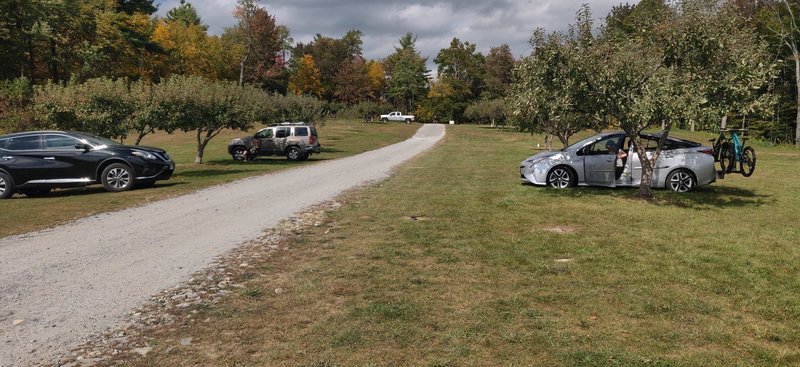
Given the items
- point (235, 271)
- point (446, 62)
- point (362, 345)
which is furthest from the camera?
point (446, 62)

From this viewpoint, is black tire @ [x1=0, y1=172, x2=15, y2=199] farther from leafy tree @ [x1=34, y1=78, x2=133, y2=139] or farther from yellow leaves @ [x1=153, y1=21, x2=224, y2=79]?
yellow leaves @ [x1=153, y1=21, x2=224, y2=79]

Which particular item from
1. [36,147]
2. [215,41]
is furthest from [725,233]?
[215,41]

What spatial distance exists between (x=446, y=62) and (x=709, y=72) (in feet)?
315

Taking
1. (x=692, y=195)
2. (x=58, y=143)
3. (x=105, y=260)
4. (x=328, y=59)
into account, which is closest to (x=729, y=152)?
(x=692, y=195)

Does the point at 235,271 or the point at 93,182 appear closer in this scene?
the point at 235,271

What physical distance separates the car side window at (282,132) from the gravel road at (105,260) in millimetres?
15374

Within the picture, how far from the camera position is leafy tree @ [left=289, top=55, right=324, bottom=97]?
85.8 metres

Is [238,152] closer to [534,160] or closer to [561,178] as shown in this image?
[534,160]

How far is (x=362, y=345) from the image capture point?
388cm

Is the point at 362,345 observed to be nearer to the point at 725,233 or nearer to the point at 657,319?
the point at 657,319

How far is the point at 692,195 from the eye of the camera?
12.1m

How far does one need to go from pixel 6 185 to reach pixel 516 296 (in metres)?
14.7

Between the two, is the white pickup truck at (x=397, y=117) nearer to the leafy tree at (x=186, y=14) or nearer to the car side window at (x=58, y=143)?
the leafy tree at (x=186, y=14)

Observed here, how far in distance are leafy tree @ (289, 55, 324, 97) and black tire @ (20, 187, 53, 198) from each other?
72.2m
